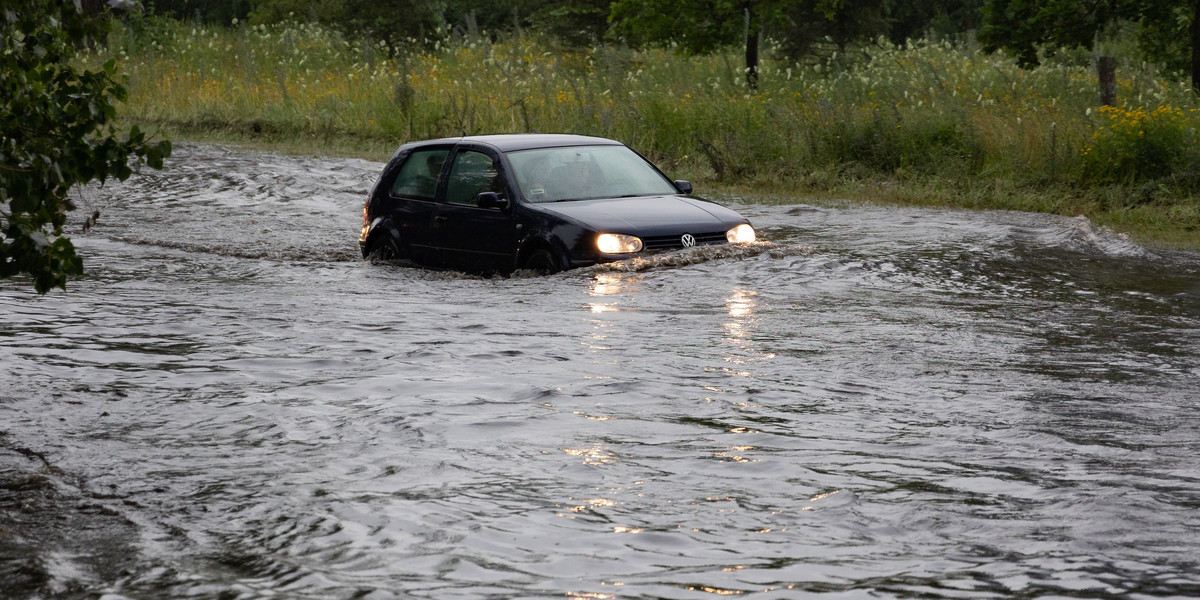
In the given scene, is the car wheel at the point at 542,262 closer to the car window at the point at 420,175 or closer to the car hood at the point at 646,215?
the car hood at the point at 646,215

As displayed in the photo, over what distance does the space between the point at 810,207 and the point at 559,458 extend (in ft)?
37.2

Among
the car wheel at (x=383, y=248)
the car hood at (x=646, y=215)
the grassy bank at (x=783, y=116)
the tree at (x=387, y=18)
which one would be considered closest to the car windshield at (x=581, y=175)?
the car hood at (x=646, y=215)

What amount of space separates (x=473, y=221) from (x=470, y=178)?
0.47 m

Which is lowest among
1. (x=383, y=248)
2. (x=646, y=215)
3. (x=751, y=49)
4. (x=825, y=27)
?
(x=383, y=248)

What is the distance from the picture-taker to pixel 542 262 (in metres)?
11.1

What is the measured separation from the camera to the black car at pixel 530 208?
1088cm

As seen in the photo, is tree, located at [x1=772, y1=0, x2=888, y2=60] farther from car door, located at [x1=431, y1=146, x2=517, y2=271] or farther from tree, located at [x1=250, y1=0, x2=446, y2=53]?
car door, located at [x1=431, y1=146, x2=517, y2=271]

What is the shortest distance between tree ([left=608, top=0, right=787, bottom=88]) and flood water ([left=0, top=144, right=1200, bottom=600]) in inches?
566

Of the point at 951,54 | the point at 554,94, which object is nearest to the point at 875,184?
the point at 554,94

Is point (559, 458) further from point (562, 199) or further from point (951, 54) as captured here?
point (951, 54)

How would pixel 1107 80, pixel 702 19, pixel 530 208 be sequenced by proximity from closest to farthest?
pixel 530 208, pixel 1107 80, pixel 702 19

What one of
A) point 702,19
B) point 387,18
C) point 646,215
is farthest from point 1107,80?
point 387,18

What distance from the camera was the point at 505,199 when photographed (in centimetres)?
1148

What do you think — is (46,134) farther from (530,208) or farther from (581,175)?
(581,175)
